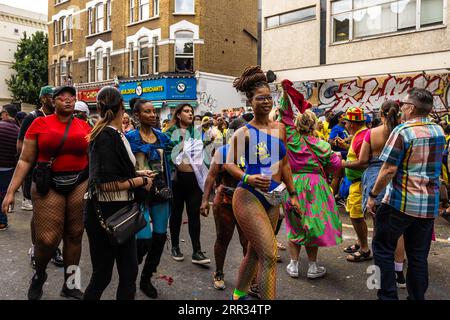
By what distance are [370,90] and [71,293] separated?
1321 centimetres

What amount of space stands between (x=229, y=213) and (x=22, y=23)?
146ft

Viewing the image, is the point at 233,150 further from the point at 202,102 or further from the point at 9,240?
the point at 202,102

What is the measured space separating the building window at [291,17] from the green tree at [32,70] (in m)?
24.0

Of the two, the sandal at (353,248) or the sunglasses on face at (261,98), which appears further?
the sandal at (353,248)

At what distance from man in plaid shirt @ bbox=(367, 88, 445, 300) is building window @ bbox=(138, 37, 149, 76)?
21.6 m

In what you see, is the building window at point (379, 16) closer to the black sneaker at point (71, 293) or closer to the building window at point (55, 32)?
the black sneaker at point (71, 293)

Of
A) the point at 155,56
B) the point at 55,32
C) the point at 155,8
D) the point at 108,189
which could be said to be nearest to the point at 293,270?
the point at 108,189

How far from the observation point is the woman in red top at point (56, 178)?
12.1 ft

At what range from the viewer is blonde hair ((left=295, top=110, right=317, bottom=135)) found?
4.52m

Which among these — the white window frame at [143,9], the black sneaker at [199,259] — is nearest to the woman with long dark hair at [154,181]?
the black sneaker at [199,259]

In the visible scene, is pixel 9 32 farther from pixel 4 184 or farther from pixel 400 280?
pixel 400 280

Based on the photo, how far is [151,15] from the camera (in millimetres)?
23094

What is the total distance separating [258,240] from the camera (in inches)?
128
